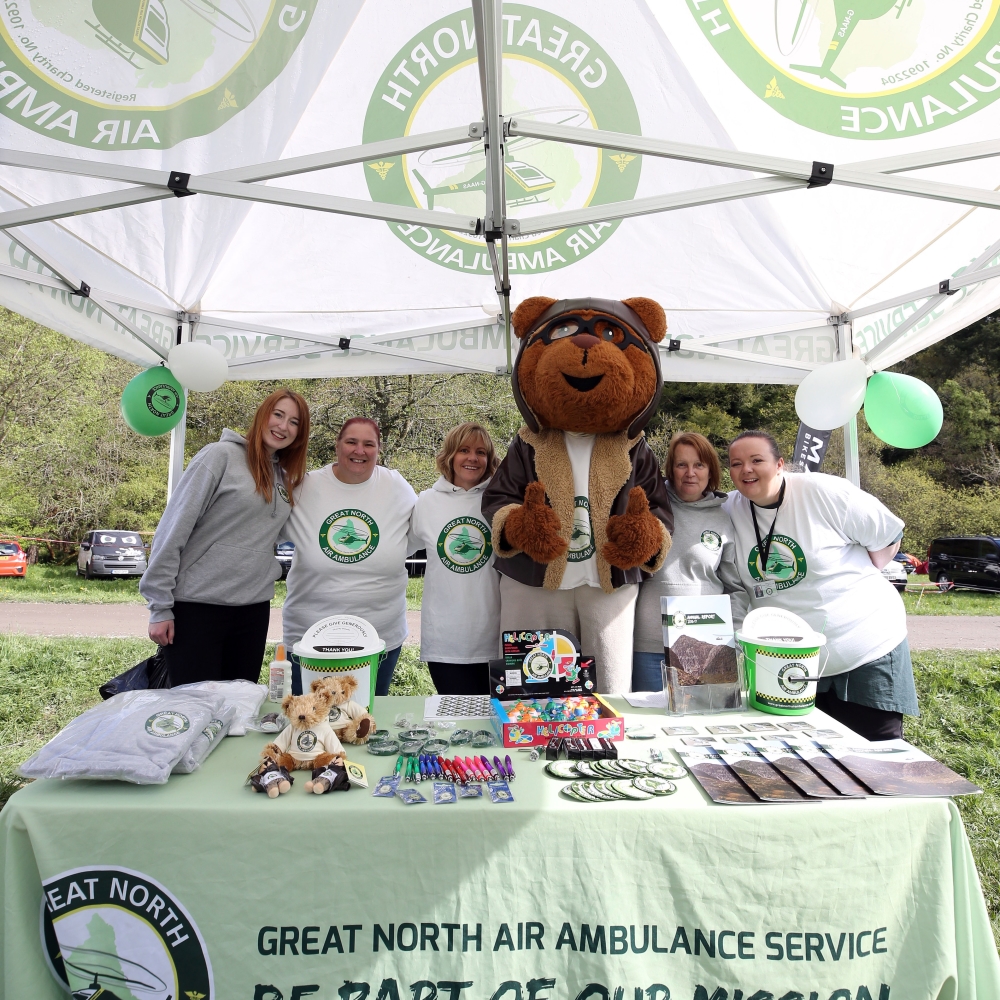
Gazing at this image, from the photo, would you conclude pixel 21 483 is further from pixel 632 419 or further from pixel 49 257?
pixel 632 419

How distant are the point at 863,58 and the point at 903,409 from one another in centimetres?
144

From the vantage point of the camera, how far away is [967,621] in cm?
1086

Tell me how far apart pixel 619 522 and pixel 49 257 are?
255 cm

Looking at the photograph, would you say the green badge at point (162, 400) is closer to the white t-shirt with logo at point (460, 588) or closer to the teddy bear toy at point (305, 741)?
the white t-shirt with logo at point (460, 588)

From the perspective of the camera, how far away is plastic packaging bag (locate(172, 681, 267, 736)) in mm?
1754

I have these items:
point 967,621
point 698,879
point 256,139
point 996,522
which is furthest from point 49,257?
point 996,522

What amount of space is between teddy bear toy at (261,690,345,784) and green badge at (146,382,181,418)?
2.44m

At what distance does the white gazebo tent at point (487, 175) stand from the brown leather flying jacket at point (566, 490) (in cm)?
77

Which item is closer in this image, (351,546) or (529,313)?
(529,313)

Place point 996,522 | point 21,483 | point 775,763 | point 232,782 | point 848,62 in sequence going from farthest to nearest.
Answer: point 996,522, point 21,483, point 848,62, point 775,763, point 232,782

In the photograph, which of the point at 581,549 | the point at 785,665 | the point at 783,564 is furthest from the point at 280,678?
the point at 783,564

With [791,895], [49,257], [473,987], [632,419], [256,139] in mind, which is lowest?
[473,987]

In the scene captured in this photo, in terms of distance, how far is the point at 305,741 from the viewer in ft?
5.00

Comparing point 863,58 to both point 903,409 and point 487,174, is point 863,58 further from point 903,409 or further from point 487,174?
point 903,409
